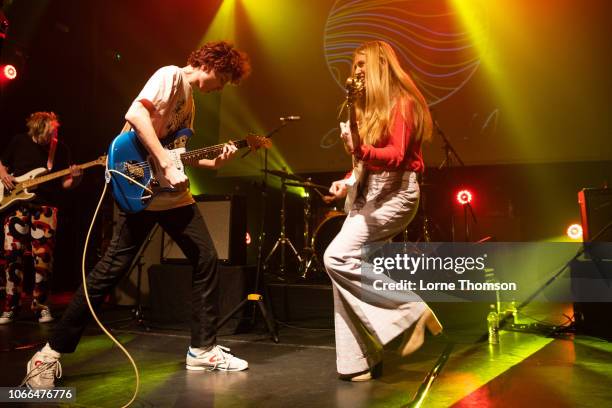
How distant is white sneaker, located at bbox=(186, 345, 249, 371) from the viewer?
2623 millimetres

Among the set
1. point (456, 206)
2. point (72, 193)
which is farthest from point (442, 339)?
point (72, 193)

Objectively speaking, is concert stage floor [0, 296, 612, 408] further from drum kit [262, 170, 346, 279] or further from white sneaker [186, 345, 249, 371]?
drum kit [262, 170, 346, 279]

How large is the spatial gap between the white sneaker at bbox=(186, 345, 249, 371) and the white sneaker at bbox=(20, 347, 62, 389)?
698 mm

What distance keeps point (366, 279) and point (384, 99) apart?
928 millimetres

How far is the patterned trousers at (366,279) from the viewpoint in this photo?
2301 mm

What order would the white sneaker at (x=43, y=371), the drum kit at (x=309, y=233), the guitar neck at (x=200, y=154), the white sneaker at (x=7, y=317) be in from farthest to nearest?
the drum kit at (x=309, y=233)
the white sneaker at (x=7, y=317)
the guitar neck at (x=200, y=154)
the white sneaker at (x=43, y=371)

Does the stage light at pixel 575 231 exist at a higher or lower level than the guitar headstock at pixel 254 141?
lower

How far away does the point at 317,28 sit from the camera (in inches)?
265

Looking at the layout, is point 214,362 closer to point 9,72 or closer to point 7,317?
point 7,317

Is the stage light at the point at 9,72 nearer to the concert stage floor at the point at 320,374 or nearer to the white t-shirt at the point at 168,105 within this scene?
the concert stage floor at the point at 320,374

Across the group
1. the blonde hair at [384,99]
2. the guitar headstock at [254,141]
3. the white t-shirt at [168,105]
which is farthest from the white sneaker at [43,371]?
the blonde hair at [384,99]

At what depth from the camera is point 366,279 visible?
235 centimetres

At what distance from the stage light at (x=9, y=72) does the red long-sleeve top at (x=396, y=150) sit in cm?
463

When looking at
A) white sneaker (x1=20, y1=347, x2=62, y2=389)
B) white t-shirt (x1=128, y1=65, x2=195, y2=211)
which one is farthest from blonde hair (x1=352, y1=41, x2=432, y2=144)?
white sneaker (x1=20, y1=347, x2=62, y2=389)
